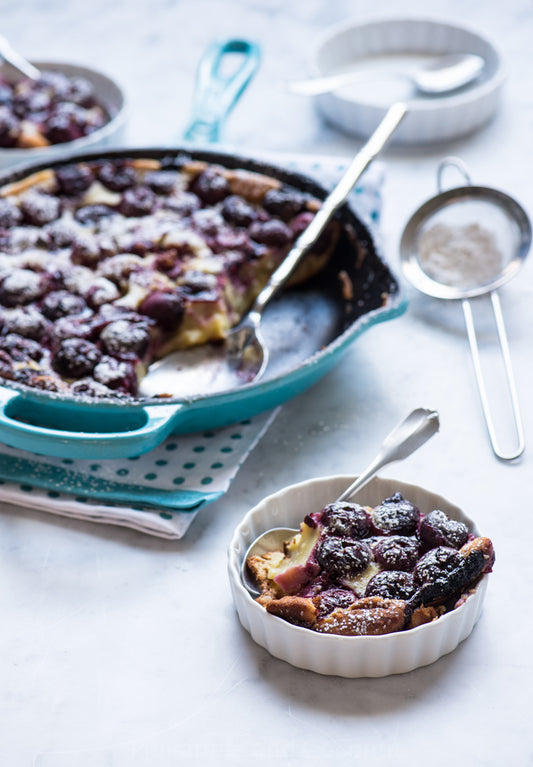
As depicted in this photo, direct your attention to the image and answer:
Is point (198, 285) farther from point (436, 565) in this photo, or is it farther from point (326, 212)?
point (436, 565)

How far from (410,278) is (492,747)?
1.19m

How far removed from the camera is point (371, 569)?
4.83 ft

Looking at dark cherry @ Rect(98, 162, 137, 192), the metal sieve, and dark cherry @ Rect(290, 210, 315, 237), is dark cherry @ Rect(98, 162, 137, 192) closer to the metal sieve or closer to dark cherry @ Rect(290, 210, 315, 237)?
dark cherry @ Rect(290, 210, 315, 237)

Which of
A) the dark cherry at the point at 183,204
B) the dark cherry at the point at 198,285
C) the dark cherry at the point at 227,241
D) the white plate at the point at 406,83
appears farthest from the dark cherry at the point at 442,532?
the white plate at the point at 406,83

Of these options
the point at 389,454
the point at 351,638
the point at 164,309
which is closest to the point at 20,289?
the point at 164,309

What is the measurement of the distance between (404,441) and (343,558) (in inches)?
11.6

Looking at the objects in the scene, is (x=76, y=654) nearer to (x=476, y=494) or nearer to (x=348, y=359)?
(x=476, y=494)

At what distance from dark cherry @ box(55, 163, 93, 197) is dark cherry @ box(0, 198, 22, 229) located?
0.47 ft

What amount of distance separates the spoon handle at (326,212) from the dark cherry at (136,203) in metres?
0.39

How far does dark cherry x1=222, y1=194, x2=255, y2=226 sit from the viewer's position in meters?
2.38

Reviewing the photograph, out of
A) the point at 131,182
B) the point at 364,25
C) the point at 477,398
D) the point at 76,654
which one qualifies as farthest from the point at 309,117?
the point at 76,654

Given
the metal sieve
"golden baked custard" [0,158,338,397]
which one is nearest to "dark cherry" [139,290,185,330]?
"golden baked custard" [0,158,338,397]

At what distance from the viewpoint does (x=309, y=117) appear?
10.3ft

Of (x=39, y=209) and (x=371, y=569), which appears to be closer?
(x=371, y=569)
